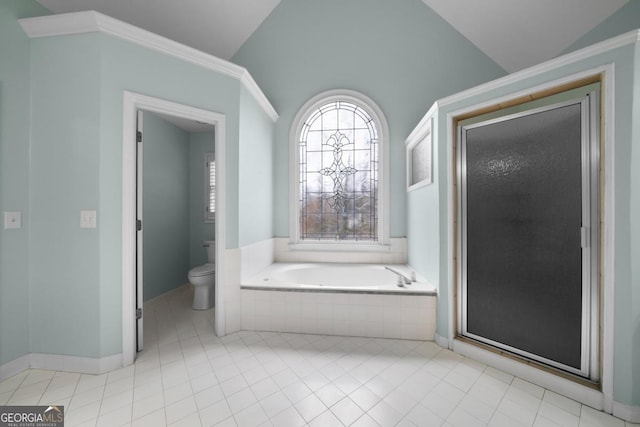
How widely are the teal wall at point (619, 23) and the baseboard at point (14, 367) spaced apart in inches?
194

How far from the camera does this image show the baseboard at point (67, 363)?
1.59 m

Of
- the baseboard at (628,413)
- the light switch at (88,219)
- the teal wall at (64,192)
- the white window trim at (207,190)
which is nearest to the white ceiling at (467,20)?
the teal wall at (64,192)

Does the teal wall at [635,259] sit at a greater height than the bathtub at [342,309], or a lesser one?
greater

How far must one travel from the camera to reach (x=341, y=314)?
208 centimetres

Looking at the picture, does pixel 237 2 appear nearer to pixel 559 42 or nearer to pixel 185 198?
pixel 185 198

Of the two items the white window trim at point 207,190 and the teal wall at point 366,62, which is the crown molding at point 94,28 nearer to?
the teal wall at point 366,62

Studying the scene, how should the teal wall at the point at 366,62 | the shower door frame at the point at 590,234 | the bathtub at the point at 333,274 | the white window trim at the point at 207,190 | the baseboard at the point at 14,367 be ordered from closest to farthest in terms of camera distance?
the shower door frame at the point at 590,234 → the baseboard at the point at 14,367 → the bathtub at the point at 333,274 → the teal wall at the point at 366,62 → the white window trim at the point at 207,190

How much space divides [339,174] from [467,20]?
85.0 inches

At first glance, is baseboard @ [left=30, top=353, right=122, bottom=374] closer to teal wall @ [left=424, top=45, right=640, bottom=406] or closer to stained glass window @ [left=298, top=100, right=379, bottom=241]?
stained glass window @ [left=298, top=100, right=379, bottom=241]

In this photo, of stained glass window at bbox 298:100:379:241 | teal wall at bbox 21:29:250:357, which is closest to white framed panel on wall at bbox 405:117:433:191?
stained glass window at bbox 298:100:379:241

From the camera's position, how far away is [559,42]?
2328 millimetres

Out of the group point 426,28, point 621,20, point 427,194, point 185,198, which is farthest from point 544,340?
point 185,198

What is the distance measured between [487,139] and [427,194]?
2.08ft

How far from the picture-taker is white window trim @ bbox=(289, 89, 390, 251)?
2951 millimetres
